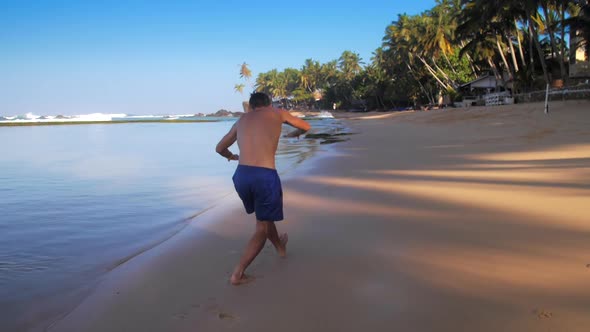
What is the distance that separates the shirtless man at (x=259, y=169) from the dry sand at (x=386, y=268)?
0.94 feet

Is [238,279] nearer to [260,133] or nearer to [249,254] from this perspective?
[249,254]

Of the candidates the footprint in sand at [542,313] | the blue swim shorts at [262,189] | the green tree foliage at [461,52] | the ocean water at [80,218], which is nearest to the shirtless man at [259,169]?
the blue swim shorts at [262,189]

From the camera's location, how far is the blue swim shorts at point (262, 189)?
9.07 ft

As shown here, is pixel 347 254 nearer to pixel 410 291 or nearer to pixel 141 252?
pixel 410 291

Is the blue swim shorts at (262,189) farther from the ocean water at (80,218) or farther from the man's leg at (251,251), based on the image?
the ocean water at (80,218)

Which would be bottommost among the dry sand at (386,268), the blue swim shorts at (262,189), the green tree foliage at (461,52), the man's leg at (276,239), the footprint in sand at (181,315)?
the dry sand at (386,268)

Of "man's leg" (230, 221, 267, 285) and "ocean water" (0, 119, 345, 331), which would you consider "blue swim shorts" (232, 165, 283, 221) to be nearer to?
"man's leg" (230, 221, 267, 285)

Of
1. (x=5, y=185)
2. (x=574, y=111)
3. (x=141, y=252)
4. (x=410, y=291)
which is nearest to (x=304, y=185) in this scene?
(x=141, y=252)

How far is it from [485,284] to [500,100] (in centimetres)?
3123

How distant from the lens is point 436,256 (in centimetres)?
305

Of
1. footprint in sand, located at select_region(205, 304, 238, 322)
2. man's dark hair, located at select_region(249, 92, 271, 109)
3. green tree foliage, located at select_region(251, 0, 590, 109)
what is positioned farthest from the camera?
green tree foliage, located at select_region(251, 0, 590, 109)

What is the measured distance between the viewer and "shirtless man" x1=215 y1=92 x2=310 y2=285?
2779mm

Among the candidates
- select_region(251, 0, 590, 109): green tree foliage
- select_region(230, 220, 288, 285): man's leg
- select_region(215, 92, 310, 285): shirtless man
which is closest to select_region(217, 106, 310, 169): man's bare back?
select_region(215, 92, 310, 285): shirtless man

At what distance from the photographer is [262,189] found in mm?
2758
